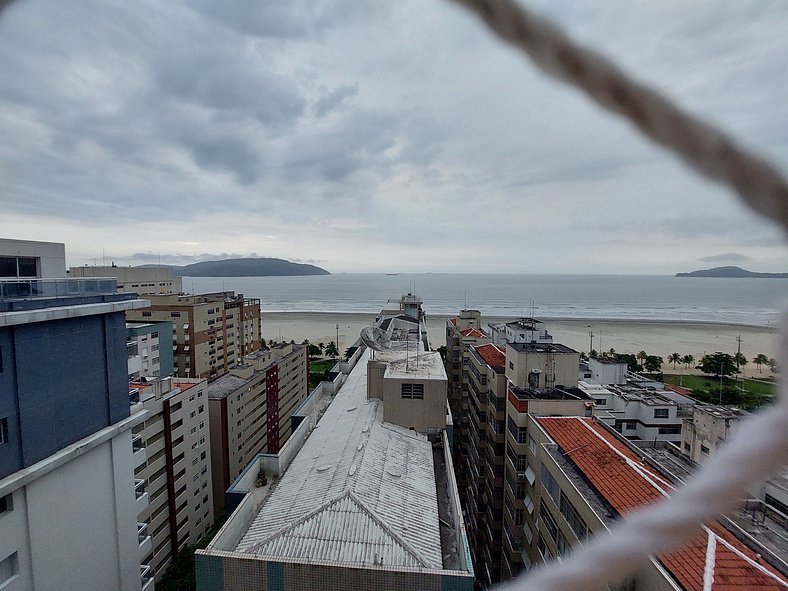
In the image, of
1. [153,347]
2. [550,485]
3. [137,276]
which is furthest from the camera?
[137,276]

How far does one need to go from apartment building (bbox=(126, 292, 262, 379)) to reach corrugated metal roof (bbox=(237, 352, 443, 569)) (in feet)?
54.1

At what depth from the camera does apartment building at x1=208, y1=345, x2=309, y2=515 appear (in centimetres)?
1549

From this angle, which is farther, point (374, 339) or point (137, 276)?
point (137, 276)

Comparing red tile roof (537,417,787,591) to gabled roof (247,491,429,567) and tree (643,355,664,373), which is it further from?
tree (643,355,664,373)

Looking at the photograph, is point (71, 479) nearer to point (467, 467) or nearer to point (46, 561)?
point (46, 561)

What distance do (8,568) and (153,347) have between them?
18501 mm

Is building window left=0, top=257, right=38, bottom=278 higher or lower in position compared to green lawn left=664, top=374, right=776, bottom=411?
higher

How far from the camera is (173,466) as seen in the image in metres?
12.6

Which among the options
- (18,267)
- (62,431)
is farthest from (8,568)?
(18,267)

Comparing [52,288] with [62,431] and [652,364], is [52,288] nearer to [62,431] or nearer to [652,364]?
[62,431]

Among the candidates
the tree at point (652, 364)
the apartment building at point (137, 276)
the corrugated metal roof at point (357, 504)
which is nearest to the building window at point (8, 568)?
the corrugated metal roof at point (357, 504)

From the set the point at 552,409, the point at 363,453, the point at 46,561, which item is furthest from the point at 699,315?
the point at 46,561

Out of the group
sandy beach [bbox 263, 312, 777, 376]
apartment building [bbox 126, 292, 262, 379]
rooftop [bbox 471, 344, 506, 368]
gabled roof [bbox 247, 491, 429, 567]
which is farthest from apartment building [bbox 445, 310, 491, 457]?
sandy beach [bbox 263, 312, 777, 376]

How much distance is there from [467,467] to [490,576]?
408 centimetres
